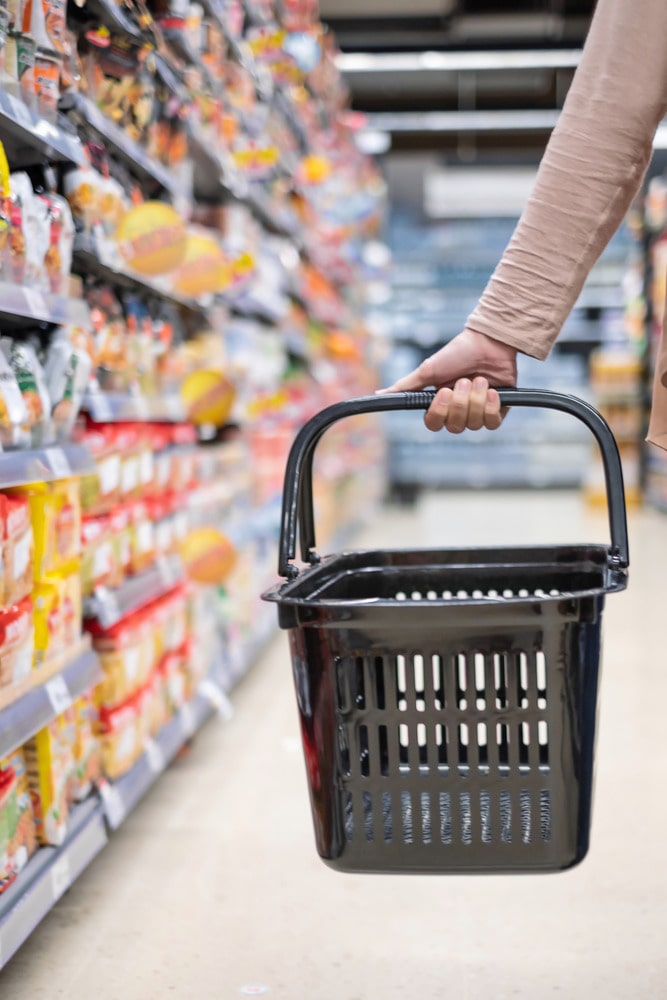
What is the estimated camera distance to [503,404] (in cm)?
120

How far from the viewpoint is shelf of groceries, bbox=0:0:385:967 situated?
191 centimetres

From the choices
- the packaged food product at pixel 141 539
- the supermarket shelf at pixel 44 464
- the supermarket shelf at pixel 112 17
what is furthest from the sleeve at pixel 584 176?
the packaged food product at pixel 141 539

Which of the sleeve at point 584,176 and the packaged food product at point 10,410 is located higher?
the sleeve at point 584,176

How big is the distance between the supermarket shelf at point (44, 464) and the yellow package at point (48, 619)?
0.62 ft

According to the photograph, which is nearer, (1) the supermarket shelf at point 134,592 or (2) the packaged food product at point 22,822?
(2) the packaged food product at point 22,822

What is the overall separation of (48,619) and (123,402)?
2.29ft

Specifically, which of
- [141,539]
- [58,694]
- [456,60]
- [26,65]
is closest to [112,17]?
[26,65]

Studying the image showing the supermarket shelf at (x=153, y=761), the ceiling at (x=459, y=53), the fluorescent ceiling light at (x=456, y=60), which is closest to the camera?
the supermarket shelf at (x=153, y=761)

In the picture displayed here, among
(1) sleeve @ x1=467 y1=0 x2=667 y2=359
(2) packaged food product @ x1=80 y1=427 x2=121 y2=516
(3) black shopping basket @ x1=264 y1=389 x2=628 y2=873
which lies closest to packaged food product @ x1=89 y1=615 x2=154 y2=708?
(2) packaged food product @ x1=80 y1=427 x2=121 y2=516

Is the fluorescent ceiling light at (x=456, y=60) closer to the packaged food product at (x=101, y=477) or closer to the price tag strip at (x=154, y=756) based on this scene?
the packaged food product at (x=101, y=477)

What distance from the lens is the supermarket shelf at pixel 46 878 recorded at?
171 centimetres

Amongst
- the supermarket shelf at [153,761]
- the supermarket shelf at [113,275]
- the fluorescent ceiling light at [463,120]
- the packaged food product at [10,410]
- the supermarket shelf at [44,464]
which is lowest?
the supermarket shelf at [153,761]

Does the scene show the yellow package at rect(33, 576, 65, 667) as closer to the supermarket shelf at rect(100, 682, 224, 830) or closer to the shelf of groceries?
the shelf of groceries

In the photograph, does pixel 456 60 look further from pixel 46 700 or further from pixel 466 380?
pixel 466 380
